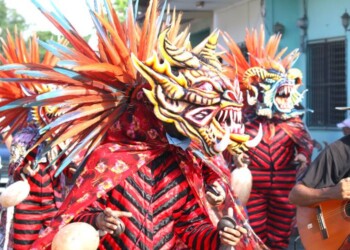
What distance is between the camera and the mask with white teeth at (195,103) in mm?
4301

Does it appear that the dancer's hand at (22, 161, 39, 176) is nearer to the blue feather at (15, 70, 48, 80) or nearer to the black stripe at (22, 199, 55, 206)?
the black stripe at (22, 199, 55, 206)

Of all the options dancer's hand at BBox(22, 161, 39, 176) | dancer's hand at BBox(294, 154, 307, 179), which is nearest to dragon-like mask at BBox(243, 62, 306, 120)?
dancer's hand at BBox(294, 154, 307, 179)

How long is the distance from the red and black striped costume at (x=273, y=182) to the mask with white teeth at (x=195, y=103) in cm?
493

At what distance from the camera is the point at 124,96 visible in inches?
180

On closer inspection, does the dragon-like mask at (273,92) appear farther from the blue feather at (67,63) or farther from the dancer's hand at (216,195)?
the blue feather at (67,63)

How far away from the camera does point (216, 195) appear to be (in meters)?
4.66

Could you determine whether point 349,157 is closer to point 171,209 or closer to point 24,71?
point 171,209

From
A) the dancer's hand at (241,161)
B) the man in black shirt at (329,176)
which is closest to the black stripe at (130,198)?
the man in black shirt at (329,176)

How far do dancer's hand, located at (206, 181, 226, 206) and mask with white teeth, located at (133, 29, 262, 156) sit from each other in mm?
383

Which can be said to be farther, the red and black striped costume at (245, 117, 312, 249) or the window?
the window

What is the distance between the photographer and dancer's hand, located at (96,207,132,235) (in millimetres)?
4156

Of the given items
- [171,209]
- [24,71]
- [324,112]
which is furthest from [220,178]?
[324,112]

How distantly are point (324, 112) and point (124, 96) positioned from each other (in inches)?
427

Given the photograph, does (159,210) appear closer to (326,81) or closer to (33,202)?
(33,202)
